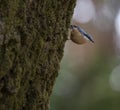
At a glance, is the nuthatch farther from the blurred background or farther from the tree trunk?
the blurred background

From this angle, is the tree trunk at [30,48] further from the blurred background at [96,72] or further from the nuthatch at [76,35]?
the blurred background at [96,72]

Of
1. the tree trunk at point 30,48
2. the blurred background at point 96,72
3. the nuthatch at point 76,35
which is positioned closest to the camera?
the tree trunk at point 30,48

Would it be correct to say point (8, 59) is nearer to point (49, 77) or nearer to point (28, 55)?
point (28, 55)

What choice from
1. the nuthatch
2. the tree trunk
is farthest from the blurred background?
the tree trunk

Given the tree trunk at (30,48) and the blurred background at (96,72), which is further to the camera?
the blurred background at (96,72)

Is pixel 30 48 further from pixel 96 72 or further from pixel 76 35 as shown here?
pixel 96 72

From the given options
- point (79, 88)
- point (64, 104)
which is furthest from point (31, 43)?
point (79, 88)

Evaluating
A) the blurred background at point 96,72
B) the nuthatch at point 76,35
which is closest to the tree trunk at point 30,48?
the nuthatch at point 76,35
